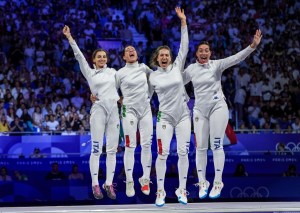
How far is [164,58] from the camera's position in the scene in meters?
11.5

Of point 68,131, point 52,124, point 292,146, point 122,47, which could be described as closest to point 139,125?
point 68,131

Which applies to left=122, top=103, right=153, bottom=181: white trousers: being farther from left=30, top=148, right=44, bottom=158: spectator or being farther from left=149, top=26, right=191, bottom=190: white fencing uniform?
left=30, top=148, right=44, bottom=158: spectator

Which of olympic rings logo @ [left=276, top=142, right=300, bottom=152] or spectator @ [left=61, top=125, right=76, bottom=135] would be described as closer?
spectator @ [left=61, top=125, right=76, bottom=135]

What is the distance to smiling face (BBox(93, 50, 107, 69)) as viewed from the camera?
11766mm

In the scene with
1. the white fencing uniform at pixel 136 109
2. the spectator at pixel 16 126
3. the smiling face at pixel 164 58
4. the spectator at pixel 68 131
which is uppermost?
the smiling face at pixel 164 58

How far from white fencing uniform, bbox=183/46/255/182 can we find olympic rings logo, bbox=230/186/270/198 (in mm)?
4131

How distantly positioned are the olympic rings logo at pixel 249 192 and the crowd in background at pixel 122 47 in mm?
1719

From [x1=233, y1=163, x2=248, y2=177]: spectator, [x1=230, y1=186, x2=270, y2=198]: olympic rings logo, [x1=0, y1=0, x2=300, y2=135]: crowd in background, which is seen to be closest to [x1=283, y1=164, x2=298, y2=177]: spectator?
[x1=230, y1=186, x2=270, y2=198]: olympic rings logo

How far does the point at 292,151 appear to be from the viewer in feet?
53.0

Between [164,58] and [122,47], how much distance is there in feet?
29.5

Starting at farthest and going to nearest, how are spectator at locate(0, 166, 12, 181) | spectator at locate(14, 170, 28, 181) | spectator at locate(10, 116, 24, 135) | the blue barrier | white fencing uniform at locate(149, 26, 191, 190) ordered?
spectator at locate(10, 116, 24, 135) → spectator at locate(14, 170, 28, 181) → spectator at locate(0, 166, 12, 181) → the blue barrier → white fencing uniform at locate(149, 26, 191, 190)

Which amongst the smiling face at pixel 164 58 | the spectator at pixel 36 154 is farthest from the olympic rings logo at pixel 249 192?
the smiling face at pixel 164 58

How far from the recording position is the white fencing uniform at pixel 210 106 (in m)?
11.4

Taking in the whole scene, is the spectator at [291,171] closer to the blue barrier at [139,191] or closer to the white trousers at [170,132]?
the blue barrier at [139,191]
